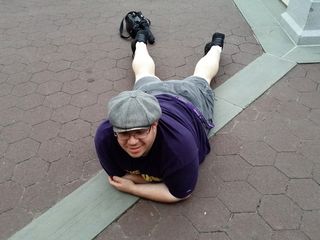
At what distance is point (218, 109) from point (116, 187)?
4.05 ft

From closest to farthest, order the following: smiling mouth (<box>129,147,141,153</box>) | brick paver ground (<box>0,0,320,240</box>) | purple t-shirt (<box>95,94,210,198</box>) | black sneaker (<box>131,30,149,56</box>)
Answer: smiling mouth (<box>129,147,141,153</box>) < purple t-shirt (<box>95,94,210,198</box>) < brick paver ground (<box>0,0,320,240</box>) < black sneaker (<box>131,30,149,56</box>)

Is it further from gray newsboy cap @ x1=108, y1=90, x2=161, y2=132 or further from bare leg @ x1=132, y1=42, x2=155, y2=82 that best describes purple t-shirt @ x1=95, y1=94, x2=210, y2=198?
bare leg @ x1=132, y1=42, x2=155, y2=82

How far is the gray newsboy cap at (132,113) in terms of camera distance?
1.76 m

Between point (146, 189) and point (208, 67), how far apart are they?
1528 mm

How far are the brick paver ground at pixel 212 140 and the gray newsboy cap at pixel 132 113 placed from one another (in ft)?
2.78

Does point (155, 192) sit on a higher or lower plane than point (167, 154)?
lower

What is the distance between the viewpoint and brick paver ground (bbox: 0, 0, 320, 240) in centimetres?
231

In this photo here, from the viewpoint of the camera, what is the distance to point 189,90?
2740 millimetres

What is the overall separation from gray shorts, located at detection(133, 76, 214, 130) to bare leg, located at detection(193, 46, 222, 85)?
0.23 metres

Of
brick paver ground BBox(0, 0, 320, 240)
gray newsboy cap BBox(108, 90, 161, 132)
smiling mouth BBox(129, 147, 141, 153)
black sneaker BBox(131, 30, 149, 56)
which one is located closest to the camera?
gray newsboy cap BBox(108, 90, 161, 132)

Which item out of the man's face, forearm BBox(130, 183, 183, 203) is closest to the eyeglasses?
the man's face

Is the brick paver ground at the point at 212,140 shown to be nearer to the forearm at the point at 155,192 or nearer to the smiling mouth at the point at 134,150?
the forearm at the point at 155,192

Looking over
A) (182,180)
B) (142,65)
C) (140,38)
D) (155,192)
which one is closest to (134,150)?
(182,180)

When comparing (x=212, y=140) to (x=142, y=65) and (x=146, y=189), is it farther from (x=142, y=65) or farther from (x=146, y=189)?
(x=142, y=65)
